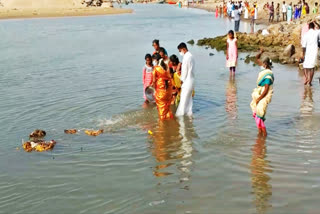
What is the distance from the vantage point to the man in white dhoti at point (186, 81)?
9984 mm

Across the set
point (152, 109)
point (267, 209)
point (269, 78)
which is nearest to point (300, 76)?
point (152, 109)

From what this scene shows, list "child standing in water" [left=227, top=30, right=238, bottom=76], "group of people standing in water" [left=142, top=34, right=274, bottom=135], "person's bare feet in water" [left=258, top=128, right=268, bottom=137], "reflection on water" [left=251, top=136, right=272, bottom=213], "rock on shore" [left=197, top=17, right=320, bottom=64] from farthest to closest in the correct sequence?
1. "rock on shore" [left=197, top=17, right=320, bottom=64]
2. "child standing in water" [left=227, top=30, right=238, bottom=76]
3. "person's bare feet in water" [left=258, top=128, right=268, bottom=137]
4. "group of people standing in water" [left=142, top=34, right=274, bottom=135]
5. "reflection on water" [left=251, top=136, right=272, bottom=213]

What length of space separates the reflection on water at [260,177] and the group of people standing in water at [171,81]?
2445 millimetres

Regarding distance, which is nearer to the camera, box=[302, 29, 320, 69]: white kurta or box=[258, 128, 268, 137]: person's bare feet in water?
box=[258, 128, 268, 137]: person's bare feet in water

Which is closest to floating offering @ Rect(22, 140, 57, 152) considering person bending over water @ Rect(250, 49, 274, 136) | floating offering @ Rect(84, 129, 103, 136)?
floating offering @ Rect(84, 129, 103, 136)

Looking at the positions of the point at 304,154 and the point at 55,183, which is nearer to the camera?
the point at 55,183

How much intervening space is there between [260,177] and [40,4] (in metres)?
73.6

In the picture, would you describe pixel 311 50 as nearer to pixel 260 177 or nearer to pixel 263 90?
pixel 263 90

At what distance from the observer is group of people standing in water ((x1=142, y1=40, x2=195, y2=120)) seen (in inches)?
380

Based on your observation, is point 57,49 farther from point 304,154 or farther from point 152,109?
point 304,154

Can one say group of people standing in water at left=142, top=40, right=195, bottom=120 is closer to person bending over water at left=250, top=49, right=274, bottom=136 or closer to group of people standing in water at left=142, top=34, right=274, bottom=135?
group of people standing in water at left=142, top=34, right=274, bottom=135

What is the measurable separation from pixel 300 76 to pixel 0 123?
982 cm

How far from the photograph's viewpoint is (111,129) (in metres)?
9.55

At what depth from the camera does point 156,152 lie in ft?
26.3
